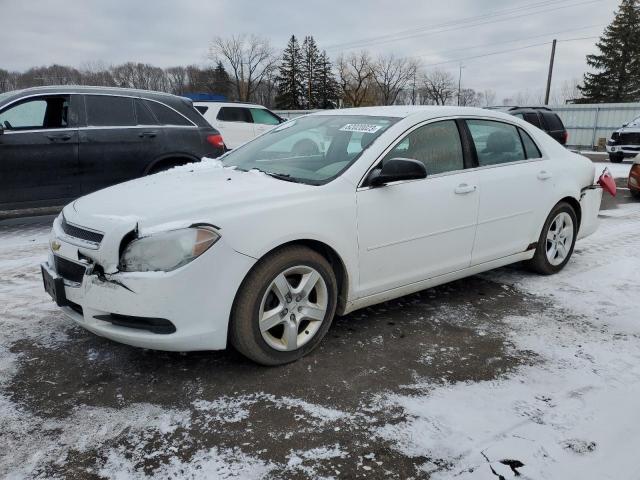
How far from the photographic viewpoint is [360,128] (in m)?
3.69

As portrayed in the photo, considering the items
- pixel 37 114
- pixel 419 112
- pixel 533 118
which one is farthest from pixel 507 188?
pixel 533 118

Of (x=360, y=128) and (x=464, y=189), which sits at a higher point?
(x=360, y=128)

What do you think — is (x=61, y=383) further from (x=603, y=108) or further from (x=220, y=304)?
(x=603, y=108)

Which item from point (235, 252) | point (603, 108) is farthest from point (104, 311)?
point (603, 108)

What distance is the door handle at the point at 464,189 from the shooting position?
3.73 meters

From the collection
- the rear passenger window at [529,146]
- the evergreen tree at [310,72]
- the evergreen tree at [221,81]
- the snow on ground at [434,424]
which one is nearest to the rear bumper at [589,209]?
the rear passenger window at [529,146]

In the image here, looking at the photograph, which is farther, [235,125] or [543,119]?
[543,119]

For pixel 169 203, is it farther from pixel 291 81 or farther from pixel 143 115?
pixel 291 81

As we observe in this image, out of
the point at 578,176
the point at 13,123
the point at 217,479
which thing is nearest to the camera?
the point at 217,479

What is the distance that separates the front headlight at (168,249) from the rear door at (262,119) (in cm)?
1099

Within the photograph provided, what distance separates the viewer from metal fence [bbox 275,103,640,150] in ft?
83.1

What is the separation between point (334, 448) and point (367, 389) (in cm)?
55

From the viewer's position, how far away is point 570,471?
2141mm

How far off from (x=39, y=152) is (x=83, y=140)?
1.71 feet
